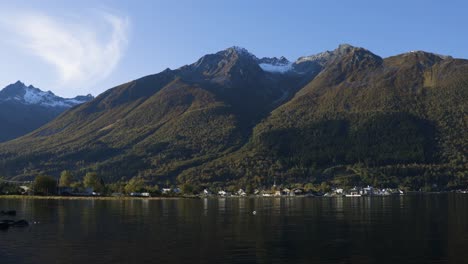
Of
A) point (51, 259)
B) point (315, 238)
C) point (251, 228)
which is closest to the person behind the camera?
point (51, 259)

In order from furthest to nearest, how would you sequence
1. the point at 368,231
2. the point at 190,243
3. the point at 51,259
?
the point at 368,231, the point at 190,243, the point at 51,259

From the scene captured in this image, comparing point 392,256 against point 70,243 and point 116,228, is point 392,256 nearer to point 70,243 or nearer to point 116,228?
point 70,243

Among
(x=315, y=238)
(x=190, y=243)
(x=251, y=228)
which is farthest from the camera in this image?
(x=251, y=228)

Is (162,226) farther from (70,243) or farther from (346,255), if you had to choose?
(346,255)

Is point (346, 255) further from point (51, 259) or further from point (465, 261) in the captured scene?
point (51, 259)

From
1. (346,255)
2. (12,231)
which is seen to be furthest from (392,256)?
(12,231)

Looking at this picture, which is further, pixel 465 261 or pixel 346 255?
pixel 346 255

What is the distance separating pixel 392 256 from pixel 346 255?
4.63 metres

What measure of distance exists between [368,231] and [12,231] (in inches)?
2107

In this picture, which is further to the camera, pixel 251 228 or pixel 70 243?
pixel 251 228

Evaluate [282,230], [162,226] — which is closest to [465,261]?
[282,230]

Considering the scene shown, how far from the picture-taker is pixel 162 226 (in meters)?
88.4

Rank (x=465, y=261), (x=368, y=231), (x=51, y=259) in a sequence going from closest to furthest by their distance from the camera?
(x=465, y=261) → (x=51, y=259) → (x=368, y=231)

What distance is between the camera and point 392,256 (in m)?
54.1
